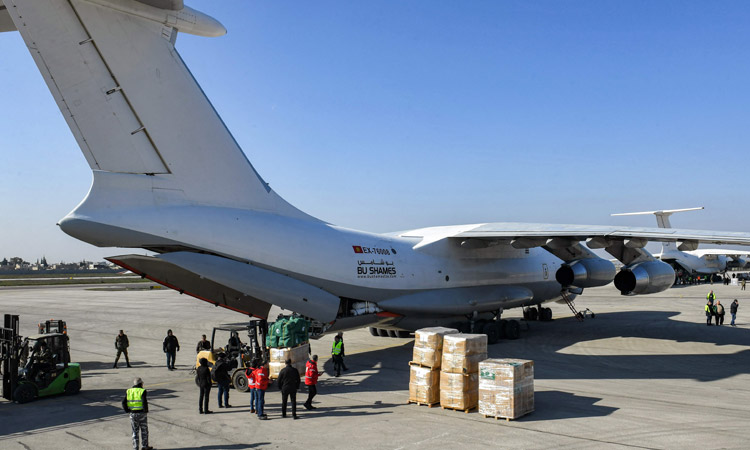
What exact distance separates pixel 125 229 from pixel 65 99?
2.16 meters

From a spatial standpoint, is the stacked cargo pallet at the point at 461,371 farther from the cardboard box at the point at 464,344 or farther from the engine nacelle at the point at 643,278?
the engine nacelle at the point at 643,278

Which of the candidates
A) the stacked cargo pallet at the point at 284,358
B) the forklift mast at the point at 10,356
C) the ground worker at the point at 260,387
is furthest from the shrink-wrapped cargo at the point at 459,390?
the forklift mast at the point at 10,356

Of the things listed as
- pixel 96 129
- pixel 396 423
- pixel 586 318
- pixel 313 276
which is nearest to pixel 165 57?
pixel 96 129

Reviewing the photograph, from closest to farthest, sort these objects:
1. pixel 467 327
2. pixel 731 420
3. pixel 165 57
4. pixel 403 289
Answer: pixel 731 420 < pixel 165 57 < pixel 403 289 < pixel 467 327

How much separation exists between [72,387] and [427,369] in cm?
647

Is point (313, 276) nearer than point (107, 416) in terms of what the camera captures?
No

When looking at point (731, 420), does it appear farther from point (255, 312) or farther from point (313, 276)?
point (255, 312)

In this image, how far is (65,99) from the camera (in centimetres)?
834

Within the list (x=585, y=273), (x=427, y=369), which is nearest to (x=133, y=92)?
(x=427, y=369)

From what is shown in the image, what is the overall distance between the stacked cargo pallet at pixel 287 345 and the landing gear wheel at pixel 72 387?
3.49m

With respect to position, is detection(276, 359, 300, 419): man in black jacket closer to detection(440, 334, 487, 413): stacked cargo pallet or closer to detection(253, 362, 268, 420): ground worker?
detection(253, 362, 268, 420): ground worker

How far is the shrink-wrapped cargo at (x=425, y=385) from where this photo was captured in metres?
8.56

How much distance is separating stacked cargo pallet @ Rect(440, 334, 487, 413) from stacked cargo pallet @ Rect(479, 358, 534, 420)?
315 mm

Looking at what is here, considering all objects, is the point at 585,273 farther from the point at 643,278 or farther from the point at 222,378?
the point at 222,378
